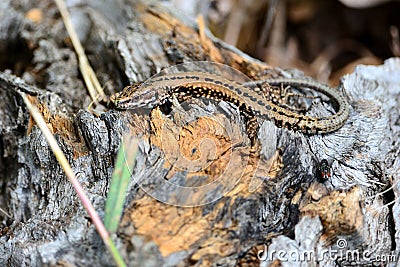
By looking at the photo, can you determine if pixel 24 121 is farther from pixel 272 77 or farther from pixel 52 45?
pixel 272 77

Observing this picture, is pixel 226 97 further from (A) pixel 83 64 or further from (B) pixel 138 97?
(A) pixel 83 64

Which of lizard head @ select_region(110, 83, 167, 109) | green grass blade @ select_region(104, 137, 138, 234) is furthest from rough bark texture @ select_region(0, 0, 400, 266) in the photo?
lizard head @ select_region(110, 83, 167, 109)

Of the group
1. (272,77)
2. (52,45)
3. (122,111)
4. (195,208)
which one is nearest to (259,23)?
(272,77)

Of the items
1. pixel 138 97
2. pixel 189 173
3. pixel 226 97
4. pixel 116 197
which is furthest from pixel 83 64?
pixel 116 197

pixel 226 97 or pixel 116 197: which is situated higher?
pixel 226 97

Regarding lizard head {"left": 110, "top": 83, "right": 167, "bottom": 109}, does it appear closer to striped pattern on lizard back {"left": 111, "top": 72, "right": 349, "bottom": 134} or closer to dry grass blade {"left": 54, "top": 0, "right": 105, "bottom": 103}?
striped pattern on lizard back {"left": 111, "top": 72, "right": 349, "bottom": 134}

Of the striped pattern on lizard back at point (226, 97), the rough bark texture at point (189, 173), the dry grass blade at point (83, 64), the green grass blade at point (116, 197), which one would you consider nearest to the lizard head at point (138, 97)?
the striped pattern on lizard back at point (226, 97)

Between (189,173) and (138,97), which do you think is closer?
(189,173)
